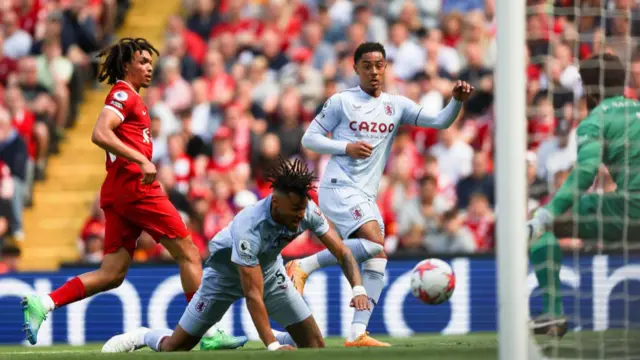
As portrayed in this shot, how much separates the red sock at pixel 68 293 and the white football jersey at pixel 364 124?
6.17ft

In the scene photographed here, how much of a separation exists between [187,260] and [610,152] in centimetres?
294

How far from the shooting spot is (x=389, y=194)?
12961 mm

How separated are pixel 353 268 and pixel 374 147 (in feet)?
4.87

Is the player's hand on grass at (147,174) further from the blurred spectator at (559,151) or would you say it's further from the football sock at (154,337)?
the blurred spectator at (559,151)

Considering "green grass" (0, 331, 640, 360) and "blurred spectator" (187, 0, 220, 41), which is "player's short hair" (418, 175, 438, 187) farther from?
"green grass" (0, 331, 640, 360)

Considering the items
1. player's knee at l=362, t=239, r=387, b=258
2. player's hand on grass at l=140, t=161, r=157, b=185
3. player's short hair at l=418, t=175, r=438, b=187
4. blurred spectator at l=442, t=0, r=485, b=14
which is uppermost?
blurred spectator at l=442, t=0, r=485, b=14

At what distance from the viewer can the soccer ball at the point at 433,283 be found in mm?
8719

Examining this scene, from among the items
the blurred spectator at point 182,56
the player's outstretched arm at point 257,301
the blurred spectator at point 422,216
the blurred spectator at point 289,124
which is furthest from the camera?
the blurred spectator at point 182,56

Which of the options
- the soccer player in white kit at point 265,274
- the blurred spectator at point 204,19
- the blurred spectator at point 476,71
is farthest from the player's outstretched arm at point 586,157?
the blurred spectator at point 204,19

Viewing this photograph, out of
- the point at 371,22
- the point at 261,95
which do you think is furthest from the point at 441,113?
the point at 371,22

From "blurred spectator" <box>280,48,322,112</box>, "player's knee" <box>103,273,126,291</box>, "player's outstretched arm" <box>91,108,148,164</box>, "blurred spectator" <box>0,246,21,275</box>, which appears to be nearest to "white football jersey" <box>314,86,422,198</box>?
"player's outstretched arm" <box>91,108,148,164</box>

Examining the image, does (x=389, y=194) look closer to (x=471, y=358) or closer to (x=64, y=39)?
(x=64, y=39)

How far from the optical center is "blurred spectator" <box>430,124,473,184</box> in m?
13.0

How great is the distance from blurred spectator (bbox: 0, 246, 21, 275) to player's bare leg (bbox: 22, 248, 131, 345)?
15.2 ft
